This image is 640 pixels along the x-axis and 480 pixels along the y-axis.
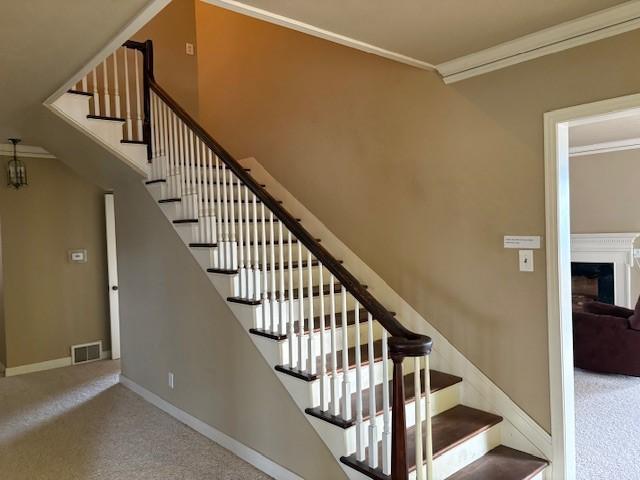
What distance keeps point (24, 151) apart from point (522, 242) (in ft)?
16.5

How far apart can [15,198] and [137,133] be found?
1.78m

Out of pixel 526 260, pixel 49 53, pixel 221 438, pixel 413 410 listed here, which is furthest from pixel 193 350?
pixel 526 260

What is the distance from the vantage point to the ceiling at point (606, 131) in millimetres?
4605

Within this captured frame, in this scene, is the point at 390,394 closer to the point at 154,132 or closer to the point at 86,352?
the point at 154,132

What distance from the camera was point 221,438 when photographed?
3.18m

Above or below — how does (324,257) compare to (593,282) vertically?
above

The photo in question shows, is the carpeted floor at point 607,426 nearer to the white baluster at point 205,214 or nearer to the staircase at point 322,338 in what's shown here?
the staircase at point 322,338

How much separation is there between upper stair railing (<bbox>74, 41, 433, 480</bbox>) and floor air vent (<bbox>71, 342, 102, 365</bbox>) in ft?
8.82

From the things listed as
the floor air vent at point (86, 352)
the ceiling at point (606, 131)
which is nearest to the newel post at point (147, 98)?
the floor air vent at point (86, 352)

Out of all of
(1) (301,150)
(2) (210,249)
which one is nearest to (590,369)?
(1) (301,150)

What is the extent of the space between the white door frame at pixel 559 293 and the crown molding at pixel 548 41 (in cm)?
35

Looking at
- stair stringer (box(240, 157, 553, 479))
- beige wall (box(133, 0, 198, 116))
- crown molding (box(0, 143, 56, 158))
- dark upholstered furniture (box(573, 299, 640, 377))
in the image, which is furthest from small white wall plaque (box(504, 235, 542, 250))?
crown molding (box(0, 143, 56, 158))

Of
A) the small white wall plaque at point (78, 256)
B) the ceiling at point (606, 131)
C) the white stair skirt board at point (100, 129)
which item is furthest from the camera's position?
the small white wall plaque at point (78, 256)

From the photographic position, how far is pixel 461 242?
2889 mm
